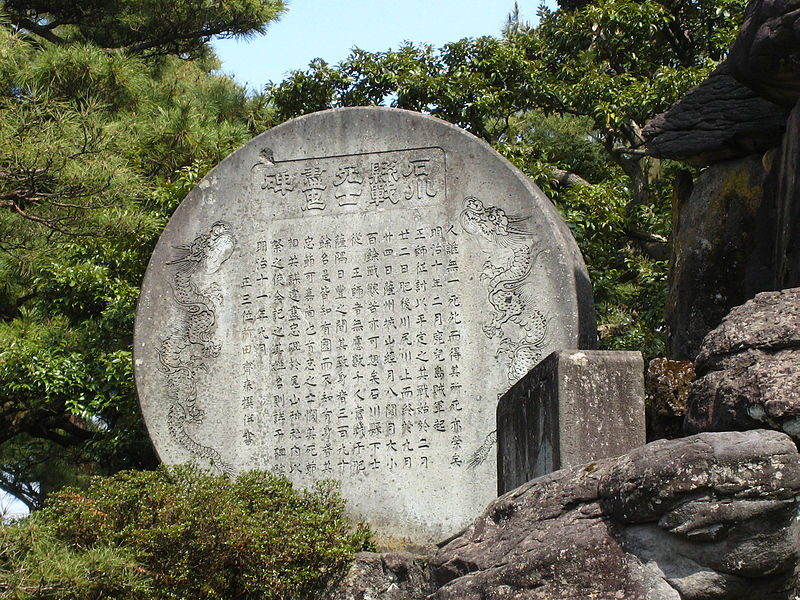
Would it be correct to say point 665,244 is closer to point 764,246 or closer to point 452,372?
point 452,372

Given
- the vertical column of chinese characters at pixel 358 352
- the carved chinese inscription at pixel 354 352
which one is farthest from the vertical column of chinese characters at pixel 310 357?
the vertical column of chinese characters at pixel 358 352

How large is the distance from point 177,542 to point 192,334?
1.83 metres

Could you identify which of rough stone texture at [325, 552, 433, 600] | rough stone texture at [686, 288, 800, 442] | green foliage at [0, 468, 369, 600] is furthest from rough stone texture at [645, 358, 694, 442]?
green foliage at [0, 468, 369, 600]

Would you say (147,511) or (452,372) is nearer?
(147,511)

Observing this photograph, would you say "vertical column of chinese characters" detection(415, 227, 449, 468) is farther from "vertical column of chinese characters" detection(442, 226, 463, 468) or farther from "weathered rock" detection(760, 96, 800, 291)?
"weathered rock" detection(760, 96, 800, 291)

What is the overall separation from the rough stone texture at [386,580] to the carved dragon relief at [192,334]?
49.5 inches

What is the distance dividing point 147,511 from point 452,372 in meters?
1.87

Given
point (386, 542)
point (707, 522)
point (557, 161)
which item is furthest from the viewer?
point (557, 161)

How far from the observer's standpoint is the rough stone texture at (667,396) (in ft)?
13.5

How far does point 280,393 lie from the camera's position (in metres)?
6.68

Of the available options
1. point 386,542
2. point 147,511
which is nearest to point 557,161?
point 386,542

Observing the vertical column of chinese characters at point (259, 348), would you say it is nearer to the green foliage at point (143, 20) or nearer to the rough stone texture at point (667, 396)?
the rough stone texture at point (667, 396)

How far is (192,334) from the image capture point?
6953 mm

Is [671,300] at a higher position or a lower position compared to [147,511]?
higher
